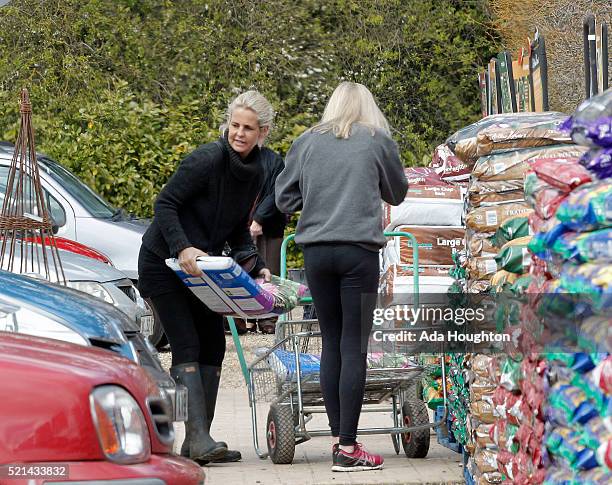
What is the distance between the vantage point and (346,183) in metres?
6.71

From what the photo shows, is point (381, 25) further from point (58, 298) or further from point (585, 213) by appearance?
point (585, 213)

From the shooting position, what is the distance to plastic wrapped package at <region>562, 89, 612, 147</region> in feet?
12.8

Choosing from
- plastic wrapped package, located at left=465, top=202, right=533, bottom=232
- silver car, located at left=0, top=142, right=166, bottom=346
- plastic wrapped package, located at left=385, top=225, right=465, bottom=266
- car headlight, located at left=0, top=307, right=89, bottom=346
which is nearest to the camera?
car headlight, located at left=0, top=307, right=89, bottom=346

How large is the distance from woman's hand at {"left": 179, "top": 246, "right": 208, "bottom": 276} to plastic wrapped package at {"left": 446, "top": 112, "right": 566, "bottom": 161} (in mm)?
1368

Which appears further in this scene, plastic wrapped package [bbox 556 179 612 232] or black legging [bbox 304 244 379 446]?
black legging [bbox 304 244 379 446]

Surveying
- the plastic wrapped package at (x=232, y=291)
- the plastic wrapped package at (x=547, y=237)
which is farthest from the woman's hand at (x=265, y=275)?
the plastic wrapped package at (x=547, y=237)

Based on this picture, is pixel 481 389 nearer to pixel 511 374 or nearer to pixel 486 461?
pixel 486 461

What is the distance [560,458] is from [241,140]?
3.27 meters

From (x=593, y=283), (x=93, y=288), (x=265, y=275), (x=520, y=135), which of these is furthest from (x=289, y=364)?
(x=593, y=283)

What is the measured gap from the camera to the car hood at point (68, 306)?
5.69m

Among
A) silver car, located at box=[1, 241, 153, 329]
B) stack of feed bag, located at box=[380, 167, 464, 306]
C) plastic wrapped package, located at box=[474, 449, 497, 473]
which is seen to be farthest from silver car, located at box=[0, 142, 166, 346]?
plastic wrapped package, located at box=[474, 449, 497, 473]

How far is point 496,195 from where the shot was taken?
6.26 metres

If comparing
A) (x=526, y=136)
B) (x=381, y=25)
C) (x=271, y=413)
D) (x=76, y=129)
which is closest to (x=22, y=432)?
(x=526, y=136)

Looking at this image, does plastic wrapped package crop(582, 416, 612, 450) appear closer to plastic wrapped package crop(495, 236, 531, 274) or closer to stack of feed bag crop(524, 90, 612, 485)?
stack of feed bag crop(524, 90, 612, 485)
